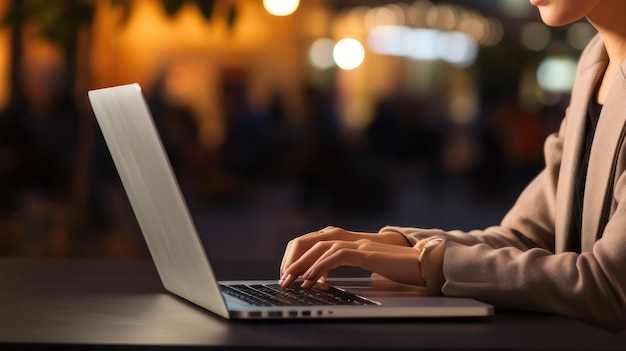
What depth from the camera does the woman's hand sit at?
1.38 meters

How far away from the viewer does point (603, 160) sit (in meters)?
1.57

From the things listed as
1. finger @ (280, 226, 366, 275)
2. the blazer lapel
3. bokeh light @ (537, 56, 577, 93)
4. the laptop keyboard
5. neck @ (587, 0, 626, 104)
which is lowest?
bokeh light @ (537, 56, 577, 93)

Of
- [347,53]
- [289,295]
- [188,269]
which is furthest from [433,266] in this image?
[347,53]

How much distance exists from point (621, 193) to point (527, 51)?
719 inches

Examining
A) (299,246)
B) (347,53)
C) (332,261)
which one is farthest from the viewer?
(347,53)

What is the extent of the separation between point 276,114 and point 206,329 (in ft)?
37.4

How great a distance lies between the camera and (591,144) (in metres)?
1.70

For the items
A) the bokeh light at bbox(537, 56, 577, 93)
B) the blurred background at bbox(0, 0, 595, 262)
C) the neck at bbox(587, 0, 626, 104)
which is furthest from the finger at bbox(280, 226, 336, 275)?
the bokeh light at bbox(537, 56, 577, 93)

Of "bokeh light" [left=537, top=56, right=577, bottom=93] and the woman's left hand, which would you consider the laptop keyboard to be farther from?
"bokeh light" [left=537, top=56, right=577, bottom=93]

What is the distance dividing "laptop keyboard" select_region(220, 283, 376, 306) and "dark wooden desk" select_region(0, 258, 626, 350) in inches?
2.5

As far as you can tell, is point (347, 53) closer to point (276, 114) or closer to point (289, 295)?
point (276, 114)

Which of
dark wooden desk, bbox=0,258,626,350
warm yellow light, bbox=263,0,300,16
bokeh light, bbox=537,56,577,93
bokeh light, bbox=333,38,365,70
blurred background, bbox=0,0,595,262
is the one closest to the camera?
dark wooden desk, bbox=0,258,626,350

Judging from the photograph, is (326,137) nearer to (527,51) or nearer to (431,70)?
(527,51)

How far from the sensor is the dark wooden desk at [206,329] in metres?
1.01
